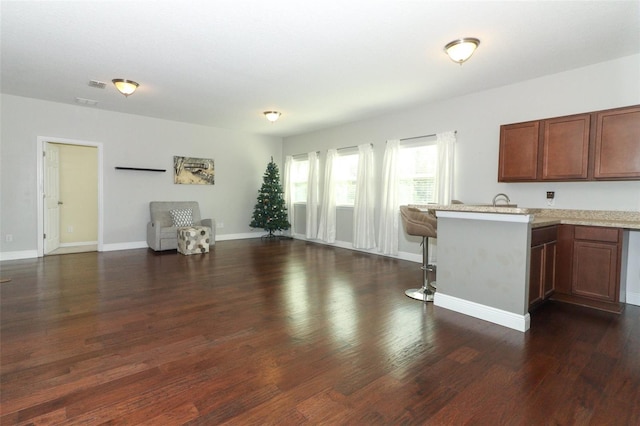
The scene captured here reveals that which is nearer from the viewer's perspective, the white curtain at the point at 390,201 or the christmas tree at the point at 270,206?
the white curtain at the point at 390,201

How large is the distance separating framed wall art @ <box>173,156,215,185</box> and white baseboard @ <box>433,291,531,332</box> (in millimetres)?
6110

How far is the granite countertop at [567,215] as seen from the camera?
2951 mm

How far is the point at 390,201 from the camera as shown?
20.3 ft

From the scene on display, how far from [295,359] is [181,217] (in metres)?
5.47

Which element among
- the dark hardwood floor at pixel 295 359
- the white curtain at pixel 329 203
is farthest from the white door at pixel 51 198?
the white curtain at pixel 329 203

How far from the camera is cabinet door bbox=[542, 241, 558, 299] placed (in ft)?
10.9

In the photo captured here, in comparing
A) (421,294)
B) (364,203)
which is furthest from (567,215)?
→ (364,203)

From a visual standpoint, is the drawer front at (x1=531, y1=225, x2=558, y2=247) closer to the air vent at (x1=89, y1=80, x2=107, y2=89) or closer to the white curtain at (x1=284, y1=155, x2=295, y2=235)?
the air vent at (x1=89, y1=80, x2=107, y2=89)

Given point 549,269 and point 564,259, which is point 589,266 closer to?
point 564,259

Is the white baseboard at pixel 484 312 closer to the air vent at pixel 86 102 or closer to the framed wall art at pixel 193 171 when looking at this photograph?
the framed wall art at pixel 193 171

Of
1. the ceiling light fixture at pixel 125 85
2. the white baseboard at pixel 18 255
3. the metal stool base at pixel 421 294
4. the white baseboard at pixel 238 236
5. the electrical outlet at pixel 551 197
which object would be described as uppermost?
the ceiling light fixture at pixel 125 85

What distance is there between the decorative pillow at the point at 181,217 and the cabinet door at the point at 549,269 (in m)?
6.30

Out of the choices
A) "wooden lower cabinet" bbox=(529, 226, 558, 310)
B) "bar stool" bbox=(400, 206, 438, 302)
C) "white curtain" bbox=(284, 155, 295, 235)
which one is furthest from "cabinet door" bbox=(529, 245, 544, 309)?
"white curtain" bbox=(284, 155, 295, 235)

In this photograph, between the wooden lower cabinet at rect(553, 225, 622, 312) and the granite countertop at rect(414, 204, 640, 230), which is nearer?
the granite countertop at rect(414, 204, 640, 230)
